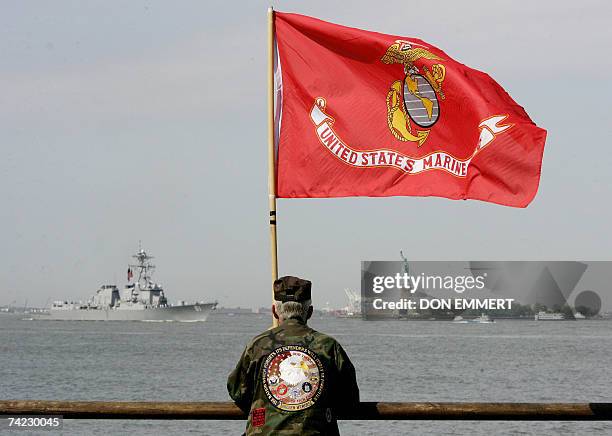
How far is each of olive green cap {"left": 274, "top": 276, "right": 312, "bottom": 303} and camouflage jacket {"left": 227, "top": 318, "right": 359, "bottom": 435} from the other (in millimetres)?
132

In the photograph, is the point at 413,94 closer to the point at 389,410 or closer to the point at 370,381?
the point at 389,410

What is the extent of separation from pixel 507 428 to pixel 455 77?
2755 centimetres

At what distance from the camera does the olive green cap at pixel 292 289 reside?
597cm

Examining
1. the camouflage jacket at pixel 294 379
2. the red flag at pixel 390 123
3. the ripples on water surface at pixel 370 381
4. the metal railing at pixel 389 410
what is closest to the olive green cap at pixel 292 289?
the camouflage jacket at pixel 294 379

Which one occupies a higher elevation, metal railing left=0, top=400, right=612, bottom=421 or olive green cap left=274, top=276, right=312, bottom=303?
olive green cap left=274, top=276, right=312, bottom=303

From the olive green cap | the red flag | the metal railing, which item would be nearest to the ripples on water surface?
the red flag

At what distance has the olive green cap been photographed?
597 cm

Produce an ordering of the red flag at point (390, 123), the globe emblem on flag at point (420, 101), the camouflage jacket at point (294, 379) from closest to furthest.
Result: the camouflage jacket at point (294, 379), the red flag at point (390, 123), the globe emblem on flag at point (420, 101)

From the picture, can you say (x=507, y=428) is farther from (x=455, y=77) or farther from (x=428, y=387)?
(x=455, y=77)

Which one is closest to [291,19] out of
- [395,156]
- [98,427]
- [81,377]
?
[395,156]

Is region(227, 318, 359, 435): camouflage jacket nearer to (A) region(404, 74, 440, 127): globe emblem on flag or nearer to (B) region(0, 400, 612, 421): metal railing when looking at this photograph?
Answer: (B) region(0, 400, 612, 421): metal railing

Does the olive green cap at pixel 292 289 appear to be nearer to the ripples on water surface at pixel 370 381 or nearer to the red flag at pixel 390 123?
the red flag at pixel 390 123

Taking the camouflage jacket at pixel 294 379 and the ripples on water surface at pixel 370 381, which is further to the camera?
the ripples on water surface at pixel 370 381

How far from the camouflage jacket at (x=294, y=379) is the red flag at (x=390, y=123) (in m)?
3.41
